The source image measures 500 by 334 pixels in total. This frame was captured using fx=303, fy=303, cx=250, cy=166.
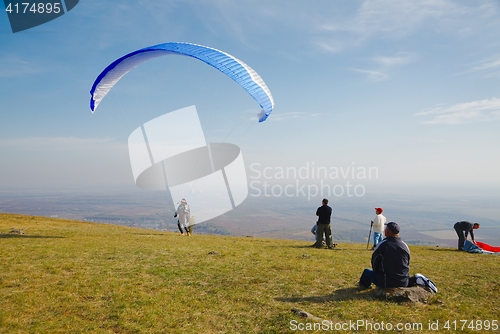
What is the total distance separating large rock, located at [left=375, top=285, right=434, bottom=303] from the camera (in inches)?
303

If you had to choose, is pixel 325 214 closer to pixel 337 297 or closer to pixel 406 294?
pixel 337 297

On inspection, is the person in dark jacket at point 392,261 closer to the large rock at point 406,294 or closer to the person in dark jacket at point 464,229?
the large rock at point 406,294

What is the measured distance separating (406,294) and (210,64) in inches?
545

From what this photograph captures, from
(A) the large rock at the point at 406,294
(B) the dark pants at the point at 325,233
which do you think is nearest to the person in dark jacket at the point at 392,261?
(A) the large rock at the point at 406,294

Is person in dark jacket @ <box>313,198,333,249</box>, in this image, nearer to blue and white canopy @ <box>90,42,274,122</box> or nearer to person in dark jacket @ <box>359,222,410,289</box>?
blue and white canopy @ <box>90,42,274,122</box>

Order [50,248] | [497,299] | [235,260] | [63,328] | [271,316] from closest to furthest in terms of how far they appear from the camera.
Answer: [63,328], [271,316], [497,299], [235,260], [50,248]

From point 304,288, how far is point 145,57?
1581 centimetres

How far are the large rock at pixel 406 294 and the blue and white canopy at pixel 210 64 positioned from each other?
477 inches

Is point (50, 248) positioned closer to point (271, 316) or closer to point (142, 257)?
point (142, 257)

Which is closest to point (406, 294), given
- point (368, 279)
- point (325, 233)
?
point (368, 279)

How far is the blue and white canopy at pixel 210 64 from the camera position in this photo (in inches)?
652

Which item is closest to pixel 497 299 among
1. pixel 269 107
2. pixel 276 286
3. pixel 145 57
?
pixel 276 286

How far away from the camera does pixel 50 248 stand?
1377cm

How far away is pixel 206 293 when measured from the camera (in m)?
8.60
